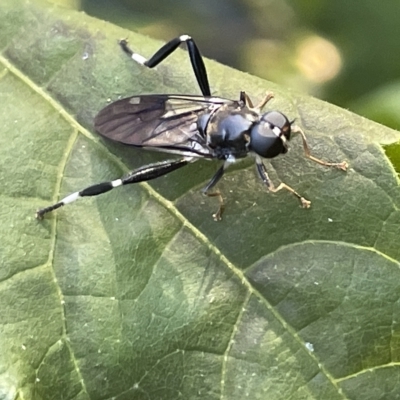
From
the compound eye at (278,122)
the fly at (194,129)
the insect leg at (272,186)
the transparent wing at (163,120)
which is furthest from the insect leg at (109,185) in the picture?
the compound eye at (278,122)

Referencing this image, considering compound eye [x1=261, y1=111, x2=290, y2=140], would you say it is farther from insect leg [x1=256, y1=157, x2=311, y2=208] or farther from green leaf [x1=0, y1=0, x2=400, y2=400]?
insect leg [x1=256, y1=157, x2=311, y2=208]

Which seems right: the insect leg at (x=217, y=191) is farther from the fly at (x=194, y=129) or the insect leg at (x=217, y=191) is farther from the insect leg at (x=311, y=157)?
the insect leg at (x=311, y=157)

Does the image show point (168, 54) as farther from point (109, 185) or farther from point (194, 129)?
point (109, 185)

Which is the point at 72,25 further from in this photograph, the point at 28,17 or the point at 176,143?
the point at 176,143

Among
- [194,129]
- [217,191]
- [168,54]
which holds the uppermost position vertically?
[168,54]

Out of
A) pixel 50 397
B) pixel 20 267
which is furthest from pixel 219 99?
pixel 50 397

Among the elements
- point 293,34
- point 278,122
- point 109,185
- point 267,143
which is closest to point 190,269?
point 109,185

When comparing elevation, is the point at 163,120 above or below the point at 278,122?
below
